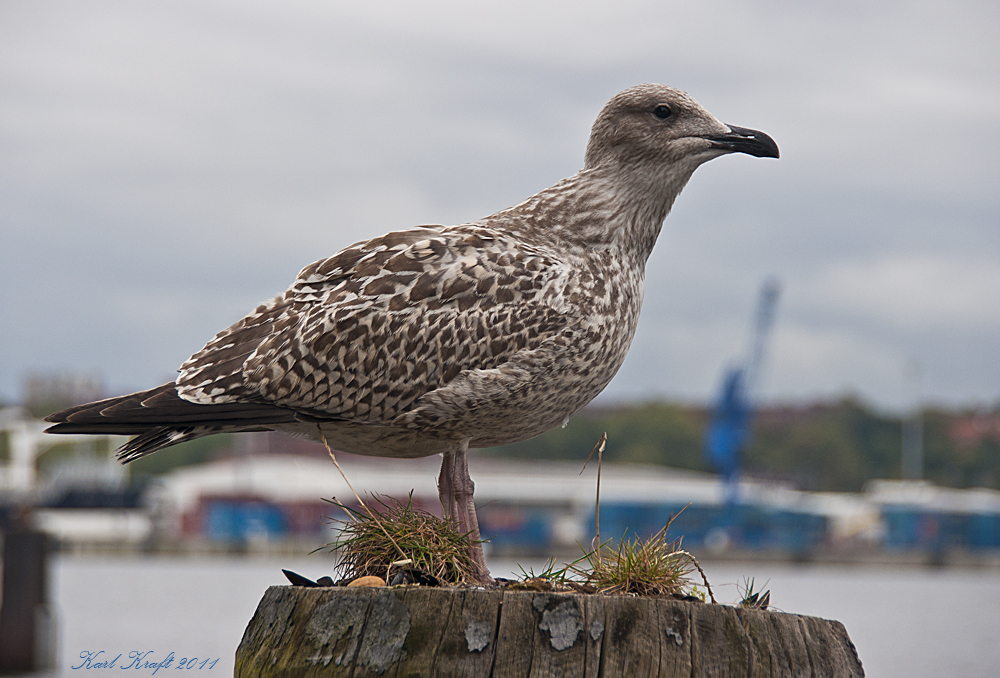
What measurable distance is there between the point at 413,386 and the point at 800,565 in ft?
311

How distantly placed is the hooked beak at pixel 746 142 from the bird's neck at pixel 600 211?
0.24 meters

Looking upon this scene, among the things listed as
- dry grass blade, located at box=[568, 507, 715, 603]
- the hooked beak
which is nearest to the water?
dry grass blade, located at box=[568, 507, 715, 603]

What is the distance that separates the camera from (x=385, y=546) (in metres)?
5.02

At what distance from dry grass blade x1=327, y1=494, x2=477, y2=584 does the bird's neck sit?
5.19 ft

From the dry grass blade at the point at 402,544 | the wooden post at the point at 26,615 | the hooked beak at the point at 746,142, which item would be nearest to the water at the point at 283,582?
the wooden post at the point at 26,615

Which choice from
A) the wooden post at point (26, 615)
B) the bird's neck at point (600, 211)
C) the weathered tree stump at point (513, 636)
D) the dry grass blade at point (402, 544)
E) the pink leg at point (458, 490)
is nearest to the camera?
the weathered tree stump at point (513, 636)

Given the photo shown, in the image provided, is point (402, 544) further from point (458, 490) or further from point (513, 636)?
point (513, 636)

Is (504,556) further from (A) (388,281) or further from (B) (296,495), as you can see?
(A) (388,281)

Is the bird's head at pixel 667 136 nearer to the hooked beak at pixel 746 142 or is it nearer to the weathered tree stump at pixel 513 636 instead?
the hooked beak at pixel 746 142

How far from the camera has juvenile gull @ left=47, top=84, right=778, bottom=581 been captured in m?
5.40

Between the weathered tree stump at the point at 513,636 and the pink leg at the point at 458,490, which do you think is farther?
the pink leg at the point at 458,490

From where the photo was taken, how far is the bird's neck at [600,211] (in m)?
5.95

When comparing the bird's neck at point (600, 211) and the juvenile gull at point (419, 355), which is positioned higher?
the bird's neck at point (600, 211)

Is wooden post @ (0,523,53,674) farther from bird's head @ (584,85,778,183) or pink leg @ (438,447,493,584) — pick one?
bird's head @ (584,85,778,183)
